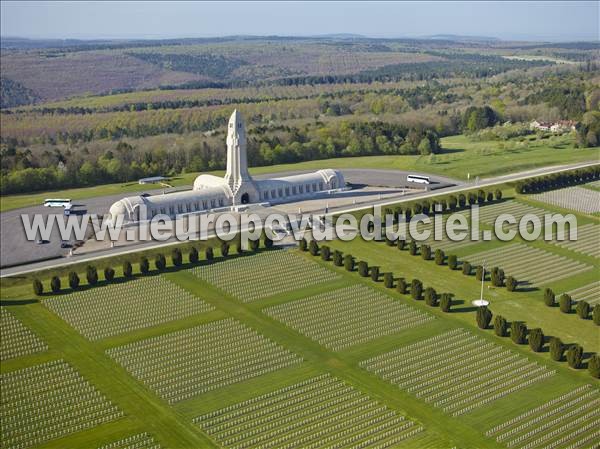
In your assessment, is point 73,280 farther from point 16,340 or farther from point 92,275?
point 16,340

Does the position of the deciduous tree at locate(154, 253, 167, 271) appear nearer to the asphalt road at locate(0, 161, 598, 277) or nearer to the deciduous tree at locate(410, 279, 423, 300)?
the asphalt road at locate(0, 161, 598, 277)

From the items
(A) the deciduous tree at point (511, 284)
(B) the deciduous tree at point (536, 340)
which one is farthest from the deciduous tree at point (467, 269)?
(B) the deciduous tree at point (536, 340)

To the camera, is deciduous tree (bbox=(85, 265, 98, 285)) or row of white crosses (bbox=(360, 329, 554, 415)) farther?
deciduous tree (bbox=(85, 265, 98, 285))

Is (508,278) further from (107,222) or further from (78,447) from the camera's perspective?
(107,222)

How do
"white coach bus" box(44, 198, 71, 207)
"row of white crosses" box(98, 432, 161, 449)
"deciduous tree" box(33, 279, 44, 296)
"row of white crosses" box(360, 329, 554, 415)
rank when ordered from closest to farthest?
1. "row of white crosses" box(98, 432, 161, 449)
2. "row of white crosses" box(360, 329, 554, 415)
3. "deciduous tree" box(33, 279, 44, 296)
4. "white coach bus" box(44, 198, 71, 207)

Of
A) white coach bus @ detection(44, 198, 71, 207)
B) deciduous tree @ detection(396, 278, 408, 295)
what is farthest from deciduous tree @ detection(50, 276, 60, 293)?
deciduous tree @ detection(396, 278, 408, 295)

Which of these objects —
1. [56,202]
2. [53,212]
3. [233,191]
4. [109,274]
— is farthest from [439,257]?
[56,202]
